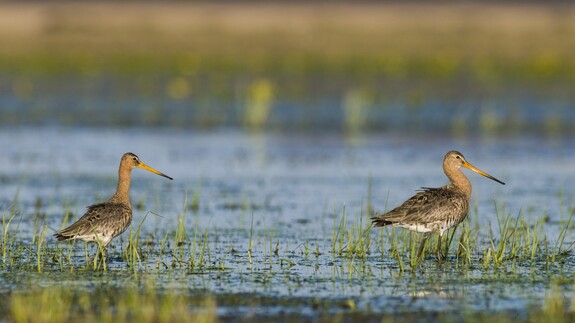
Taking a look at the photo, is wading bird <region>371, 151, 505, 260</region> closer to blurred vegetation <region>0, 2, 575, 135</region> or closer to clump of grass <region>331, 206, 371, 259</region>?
clump of grass <region>331, 206, 371, 259</region>

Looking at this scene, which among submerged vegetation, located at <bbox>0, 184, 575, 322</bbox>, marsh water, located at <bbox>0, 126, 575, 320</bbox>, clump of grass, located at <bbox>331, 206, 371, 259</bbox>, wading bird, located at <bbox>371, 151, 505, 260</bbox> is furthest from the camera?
wading bird, located at <bbox>371, 151, 505, 260</bbox>

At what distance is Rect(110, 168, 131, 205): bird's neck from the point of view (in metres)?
12.1

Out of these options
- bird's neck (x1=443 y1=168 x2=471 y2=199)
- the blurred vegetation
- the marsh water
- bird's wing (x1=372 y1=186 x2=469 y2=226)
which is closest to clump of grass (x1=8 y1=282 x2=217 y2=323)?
the marsh water

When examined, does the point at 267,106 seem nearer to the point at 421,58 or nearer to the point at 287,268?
the point at 421,58

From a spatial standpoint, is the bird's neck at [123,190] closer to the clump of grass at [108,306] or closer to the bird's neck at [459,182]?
the clump of grass at [108,306]

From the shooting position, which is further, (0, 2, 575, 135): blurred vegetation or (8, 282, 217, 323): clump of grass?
(0, 2, 575, 135): blurred vegetation

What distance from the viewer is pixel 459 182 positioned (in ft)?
40.9

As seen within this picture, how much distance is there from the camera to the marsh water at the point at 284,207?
9.84 metres

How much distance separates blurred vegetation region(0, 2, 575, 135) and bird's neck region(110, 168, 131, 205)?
1154 centimetres

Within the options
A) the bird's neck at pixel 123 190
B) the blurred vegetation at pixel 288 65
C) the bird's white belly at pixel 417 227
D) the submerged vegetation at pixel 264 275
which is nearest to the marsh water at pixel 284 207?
the submerged vegetation at pixel 264 275

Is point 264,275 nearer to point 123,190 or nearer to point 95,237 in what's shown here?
point 95,237

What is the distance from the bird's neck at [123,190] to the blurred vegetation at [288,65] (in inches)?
454

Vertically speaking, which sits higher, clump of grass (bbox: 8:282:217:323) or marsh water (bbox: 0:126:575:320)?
marsh water (bbox: 0:126:575:320)

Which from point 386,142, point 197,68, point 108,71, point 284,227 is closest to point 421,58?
point 197,68
